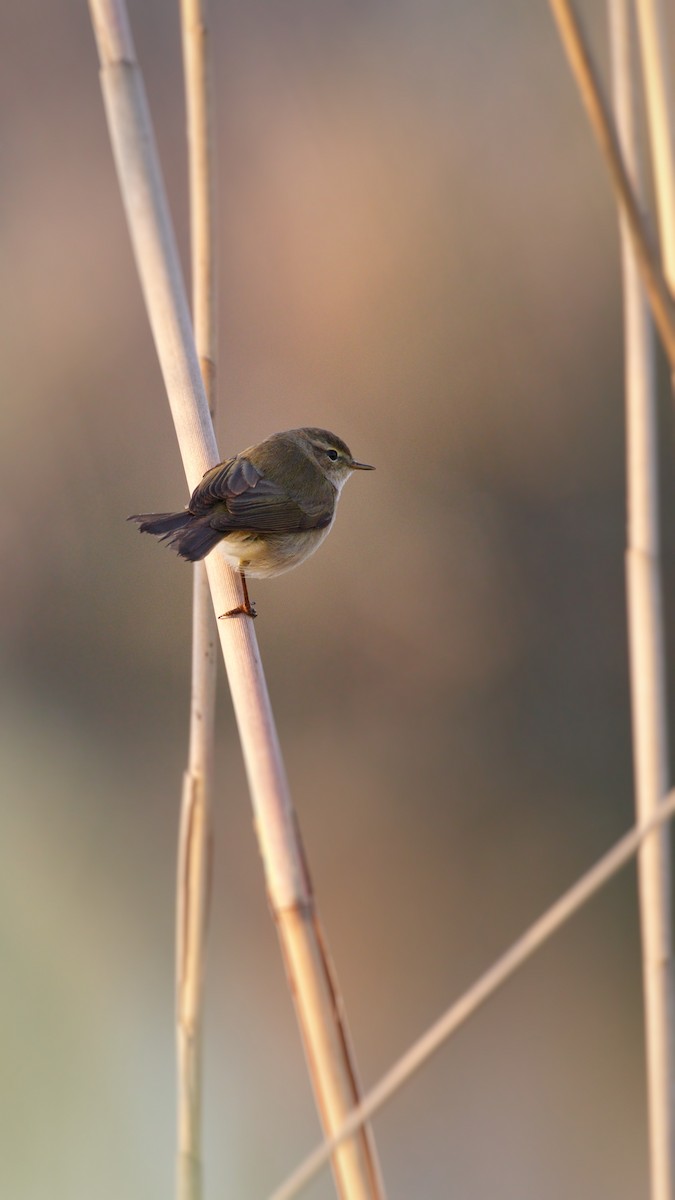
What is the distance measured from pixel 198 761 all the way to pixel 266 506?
31.9 inches

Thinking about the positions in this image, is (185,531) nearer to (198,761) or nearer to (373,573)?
(198,761)

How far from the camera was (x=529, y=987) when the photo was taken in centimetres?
383

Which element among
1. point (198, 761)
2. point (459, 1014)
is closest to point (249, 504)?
point (198, 761)

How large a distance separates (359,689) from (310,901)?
9.04 feet

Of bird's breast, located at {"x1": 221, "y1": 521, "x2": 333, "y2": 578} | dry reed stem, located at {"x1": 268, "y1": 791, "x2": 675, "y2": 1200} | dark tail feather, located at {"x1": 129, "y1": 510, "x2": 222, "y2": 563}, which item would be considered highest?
dark tail feather, located at {"x1": 129, "y1": 510, "x2": 222, "y2": 563}

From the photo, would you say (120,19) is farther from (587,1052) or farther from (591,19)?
(587,1052)

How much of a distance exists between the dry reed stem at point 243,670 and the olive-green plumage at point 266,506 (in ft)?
0.21

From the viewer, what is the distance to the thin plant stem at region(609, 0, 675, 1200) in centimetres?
142

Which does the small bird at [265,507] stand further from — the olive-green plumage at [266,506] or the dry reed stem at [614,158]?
the dry reed stem at [614,158]

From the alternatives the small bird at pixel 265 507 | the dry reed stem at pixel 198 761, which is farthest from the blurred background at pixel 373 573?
the dry reed stem at pixel 198 761

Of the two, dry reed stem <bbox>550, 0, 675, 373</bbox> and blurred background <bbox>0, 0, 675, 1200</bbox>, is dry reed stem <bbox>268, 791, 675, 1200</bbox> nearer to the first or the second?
dry reed stem <bbox>550, 0, 675, 373</bbox>

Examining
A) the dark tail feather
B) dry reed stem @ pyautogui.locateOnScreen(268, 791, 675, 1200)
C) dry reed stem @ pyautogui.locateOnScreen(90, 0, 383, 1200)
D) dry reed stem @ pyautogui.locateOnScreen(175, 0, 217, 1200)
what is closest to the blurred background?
the dark tail feather

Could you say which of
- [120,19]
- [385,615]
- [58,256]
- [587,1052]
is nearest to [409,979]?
[587,1052]

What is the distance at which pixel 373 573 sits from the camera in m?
3.74
